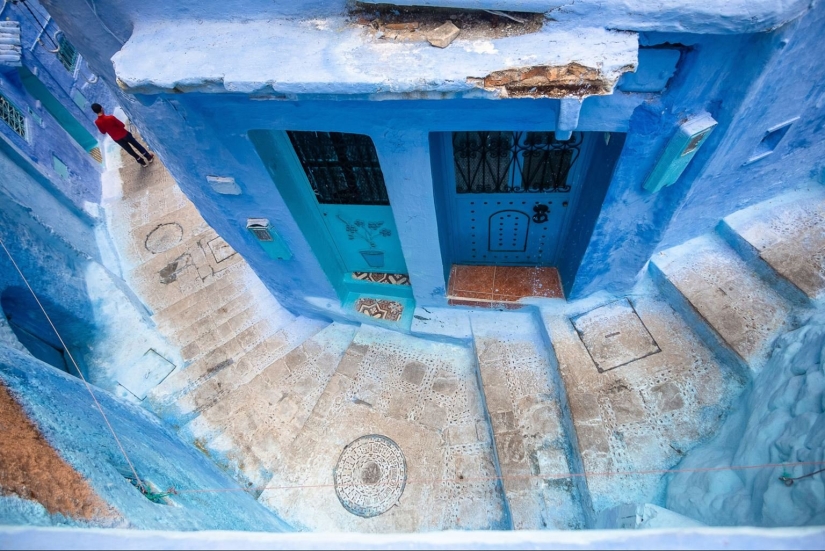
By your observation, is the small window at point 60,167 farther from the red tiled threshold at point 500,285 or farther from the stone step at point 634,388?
the stone step at point 634,388

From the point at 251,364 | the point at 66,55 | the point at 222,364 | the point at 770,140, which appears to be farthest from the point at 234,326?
the point at 66,55

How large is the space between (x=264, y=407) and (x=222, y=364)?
0.98 metres

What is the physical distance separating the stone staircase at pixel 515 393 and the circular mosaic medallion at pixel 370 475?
2 centimetres

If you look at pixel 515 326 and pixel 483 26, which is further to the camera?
pixel 515 326

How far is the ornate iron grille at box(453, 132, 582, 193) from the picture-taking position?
3.79 metres

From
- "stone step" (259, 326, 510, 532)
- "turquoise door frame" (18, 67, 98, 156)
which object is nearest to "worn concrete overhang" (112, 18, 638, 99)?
"stone step" (259, 326, 510, 532)

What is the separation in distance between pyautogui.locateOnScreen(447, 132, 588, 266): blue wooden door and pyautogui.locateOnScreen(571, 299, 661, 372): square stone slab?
0.84 m

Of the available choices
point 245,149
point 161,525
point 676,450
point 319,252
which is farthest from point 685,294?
point 161,525

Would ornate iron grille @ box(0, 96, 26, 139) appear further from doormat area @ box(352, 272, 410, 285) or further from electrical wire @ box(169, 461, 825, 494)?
electrical wire @ box(169, 461, 825, 494)

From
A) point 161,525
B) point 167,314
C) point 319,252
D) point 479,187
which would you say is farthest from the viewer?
point 167,314

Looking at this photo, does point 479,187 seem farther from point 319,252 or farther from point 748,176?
point 748,176

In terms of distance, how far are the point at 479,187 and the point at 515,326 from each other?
176 centimetres

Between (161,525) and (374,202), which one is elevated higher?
(374,202)

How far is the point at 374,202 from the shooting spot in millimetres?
4426
